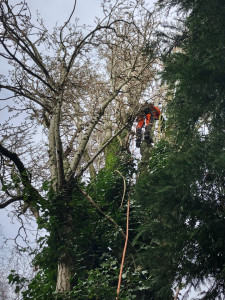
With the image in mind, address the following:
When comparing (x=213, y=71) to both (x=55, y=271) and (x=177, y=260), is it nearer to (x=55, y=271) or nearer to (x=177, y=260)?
(x=177, y=260)

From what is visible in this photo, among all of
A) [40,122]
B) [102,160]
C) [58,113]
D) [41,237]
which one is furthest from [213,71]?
[102,160]

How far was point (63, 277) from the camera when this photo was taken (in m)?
5.99

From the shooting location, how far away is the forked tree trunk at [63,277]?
5.84 m

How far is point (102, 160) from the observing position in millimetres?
12570

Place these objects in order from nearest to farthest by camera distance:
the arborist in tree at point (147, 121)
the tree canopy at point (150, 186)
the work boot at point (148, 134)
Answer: the tree canopy at point (150, 186) → the arborist in tree at point (147, 121) → the work boot at point (148, 134)

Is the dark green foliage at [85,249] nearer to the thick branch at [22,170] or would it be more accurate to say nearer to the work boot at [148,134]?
the thick branch at [22,170]

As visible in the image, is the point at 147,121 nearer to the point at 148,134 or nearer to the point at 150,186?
the point at 148,134

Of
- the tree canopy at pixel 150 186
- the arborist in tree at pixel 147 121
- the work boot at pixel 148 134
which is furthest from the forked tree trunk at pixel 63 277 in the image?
the work boot at pixel 148 134

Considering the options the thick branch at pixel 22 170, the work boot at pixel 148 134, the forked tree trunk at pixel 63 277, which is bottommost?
the forked tree trunk at pixel 63 277

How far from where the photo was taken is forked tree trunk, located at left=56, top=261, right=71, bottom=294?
584cm

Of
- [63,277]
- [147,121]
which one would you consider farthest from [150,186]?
[147,121]

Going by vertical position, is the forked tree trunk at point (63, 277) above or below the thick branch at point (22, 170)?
below

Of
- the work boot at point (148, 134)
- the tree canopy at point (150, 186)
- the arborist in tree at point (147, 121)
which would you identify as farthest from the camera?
the work boot at point (148, 134)

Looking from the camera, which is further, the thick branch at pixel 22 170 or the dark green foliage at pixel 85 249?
the thick branch at pixel 22 170
